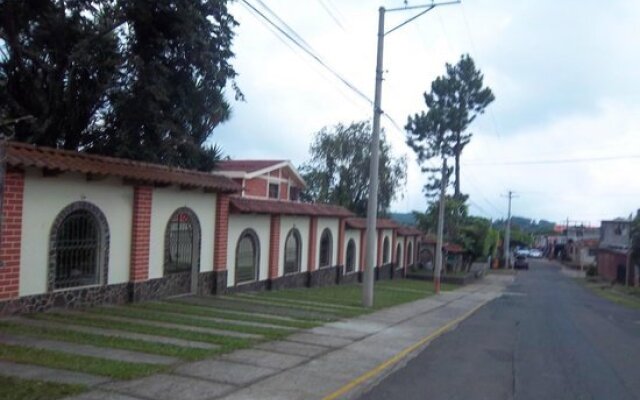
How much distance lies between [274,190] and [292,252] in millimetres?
19200

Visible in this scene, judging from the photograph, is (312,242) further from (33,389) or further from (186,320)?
(33,389)

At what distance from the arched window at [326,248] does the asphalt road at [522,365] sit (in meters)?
10.0

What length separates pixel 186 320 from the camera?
43.5 ft

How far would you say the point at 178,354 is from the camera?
387 inches

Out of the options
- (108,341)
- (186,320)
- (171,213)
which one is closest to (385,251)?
(171,213)

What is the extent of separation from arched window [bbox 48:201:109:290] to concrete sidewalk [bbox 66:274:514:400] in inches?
172

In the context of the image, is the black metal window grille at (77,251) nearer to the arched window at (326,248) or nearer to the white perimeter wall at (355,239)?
the arched window at (326,248)

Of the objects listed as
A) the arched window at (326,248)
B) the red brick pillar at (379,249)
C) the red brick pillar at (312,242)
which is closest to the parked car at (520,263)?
the red brick pillar at (379,249)

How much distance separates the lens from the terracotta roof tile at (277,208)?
20.2m

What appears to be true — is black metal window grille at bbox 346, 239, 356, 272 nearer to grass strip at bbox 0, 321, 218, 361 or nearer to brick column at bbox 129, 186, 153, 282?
brick column at bbox 129, 186, 153, 282

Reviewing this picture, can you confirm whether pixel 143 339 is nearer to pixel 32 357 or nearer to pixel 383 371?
pixel 32 357

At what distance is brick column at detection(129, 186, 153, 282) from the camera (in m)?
15.2

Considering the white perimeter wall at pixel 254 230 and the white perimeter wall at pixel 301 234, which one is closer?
the white perimeter wall at pixel 254 230

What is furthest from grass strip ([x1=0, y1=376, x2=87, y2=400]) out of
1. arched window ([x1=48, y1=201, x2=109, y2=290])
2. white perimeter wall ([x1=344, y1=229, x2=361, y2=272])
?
white perimeter wall ([x1=344, y1=229, x2=361, y2=272])
